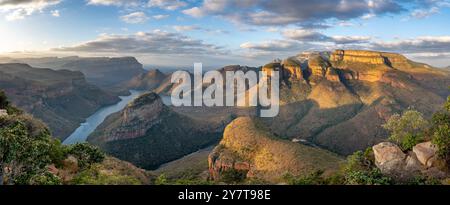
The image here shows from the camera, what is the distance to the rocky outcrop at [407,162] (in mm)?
25875

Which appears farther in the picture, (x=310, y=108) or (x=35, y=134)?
(x=310, y=108)

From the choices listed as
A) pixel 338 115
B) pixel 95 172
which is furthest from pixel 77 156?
pixel 338 115

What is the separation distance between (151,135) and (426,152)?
392ft

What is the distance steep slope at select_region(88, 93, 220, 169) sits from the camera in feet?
412

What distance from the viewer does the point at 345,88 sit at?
195 meters

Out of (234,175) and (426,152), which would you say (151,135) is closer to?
(234,175)

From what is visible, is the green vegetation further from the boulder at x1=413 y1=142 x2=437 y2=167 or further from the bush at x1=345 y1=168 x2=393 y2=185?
the boulder at x1=413 y1=142 x2=437 y2=167

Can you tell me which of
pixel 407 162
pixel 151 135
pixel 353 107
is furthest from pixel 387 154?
pixel 353 107

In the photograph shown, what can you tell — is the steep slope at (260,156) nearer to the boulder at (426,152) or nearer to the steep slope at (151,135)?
the boulder at (426,152)
